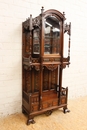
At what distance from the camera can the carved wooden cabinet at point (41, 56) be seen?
183 cm

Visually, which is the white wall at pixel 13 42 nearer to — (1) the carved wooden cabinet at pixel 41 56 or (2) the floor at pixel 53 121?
(1) the carved wooden cabinet at pixel 41 56

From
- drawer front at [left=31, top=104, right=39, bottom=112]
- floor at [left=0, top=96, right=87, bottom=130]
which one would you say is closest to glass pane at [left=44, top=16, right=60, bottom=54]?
drawer front at [left=31, top=104, right=39, bottom=112]

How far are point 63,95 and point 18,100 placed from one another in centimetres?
77

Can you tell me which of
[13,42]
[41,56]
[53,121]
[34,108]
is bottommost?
[53,121]

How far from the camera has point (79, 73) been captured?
2.90 meters

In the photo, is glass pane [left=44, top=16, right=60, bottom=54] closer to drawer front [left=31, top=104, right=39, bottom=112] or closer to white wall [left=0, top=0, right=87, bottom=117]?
white wall [left=0, top=0, right=87, bottom=117]

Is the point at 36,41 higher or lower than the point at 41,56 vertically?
higher

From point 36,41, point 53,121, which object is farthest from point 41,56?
point 53,121

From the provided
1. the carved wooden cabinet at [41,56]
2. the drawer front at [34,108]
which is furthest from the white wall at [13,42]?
the drawer front at [34,108]

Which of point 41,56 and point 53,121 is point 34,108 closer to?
point 53,121

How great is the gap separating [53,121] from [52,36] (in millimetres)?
1313

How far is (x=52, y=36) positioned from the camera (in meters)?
2.03

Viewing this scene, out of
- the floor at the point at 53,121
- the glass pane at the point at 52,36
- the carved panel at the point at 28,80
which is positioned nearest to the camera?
the floor at the point at 53,121

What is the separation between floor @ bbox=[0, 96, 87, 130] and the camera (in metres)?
1.83
